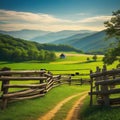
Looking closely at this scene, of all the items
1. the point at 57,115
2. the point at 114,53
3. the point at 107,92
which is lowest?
the point at 57,115

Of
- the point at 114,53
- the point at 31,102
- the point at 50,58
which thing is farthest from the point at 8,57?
the point at 31,102

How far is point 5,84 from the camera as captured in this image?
16422mm

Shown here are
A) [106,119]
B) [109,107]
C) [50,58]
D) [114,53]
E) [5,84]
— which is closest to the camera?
[106,119]

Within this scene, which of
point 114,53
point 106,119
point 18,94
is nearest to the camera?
point 106,119

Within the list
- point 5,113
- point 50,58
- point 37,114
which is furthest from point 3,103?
point 50,58

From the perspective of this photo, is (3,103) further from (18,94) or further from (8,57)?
(8,57)

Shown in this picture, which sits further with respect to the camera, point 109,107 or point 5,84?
point 5,84

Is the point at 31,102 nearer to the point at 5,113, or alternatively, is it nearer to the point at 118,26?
the point at 5,113

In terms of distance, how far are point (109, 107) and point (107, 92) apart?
Result: 772 mm

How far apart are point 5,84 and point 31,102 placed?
3.32 metres

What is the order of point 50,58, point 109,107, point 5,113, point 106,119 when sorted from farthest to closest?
point 50,58 < point 5,113 < point 109,107 < point 106,119

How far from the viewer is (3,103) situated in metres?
16.0

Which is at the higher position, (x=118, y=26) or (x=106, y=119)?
(x=118, y=26)

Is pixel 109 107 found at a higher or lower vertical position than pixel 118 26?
lower
